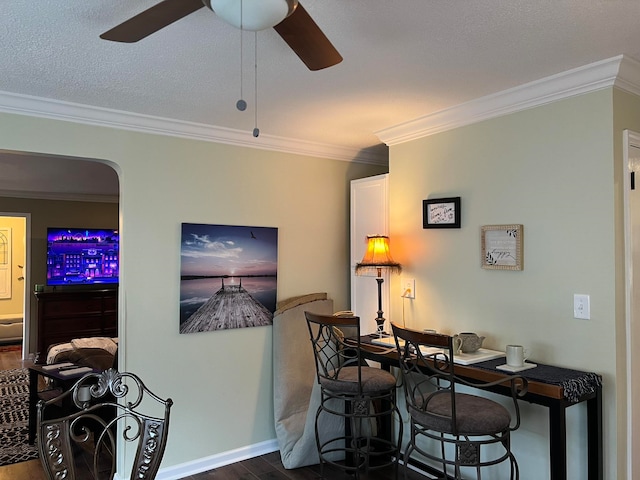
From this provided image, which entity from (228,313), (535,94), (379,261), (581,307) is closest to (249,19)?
(535,94)

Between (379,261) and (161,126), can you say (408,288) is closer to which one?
(379,261)

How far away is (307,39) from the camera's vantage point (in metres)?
1.66

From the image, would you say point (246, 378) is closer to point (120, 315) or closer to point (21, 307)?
point (120, 315)

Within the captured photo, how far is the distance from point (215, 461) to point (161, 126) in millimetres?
2382

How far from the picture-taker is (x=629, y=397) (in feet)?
8.12

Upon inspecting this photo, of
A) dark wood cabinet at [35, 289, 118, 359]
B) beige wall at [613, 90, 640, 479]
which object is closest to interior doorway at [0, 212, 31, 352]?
dark wood cabinet at [35, 289, 118, 359]

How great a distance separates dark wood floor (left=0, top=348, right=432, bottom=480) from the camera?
329 cm

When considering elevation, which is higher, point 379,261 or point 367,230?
point 367,230

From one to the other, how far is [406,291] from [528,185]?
3.76ft

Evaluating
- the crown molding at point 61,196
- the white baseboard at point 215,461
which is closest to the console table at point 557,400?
the white baseboard at point 215,461

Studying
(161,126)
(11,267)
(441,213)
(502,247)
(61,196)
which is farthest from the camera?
(11,267)

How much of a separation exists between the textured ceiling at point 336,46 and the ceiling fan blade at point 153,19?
0.25m

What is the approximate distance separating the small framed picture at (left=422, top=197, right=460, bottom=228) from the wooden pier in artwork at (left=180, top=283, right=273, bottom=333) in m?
1.40

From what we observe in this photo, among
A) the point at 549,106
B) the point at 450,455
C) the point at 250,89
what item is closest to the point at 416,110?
the point at 549,106
